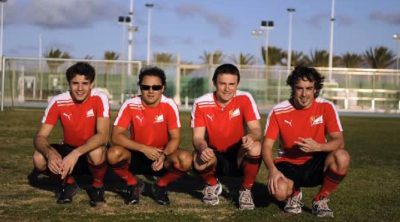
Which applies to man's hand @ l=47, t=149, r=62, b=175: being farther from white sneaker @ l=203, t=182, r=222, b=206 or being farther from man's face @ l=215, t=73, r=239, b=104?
man's face @ l=215, t=73, r=239, b=104

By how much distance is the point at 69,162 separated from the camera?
637cm

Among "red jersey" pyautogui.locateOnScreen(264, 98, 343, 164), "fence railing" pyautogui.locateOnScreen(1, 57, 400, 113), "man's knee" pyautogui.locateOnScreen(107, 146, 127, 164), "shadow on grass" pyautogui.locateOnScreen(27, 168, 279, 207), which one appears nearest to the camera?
"red jersey" pyautogui.locateOnScreen(264, 98, 343, 164)

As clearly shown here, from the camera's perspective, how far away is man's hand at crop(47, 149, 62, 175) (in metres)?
6.31

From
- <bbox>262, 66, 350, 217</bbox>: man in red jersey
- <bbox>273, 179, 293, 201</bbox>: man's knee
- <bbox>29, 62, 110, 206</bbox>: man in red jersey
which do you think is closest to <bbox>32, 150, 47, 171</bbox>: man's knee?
<bbox>29, 62, 110, 206</bbox>: man in red jersey

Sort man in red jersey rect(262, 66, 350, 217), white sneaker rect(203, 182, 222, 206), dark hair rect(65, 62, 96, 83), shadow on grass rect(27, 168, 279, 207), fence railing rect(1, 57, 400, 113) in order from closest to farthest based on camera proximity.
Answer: man in red jersey rect(262, 66, 350, 217) → dark hair rect(65, 62, 96, 83) → white sneaker rect(203, 182, 222, 206) → shadow on grass rect(27, 168, 279, 207) → fence railing rect(1, 57, 400, 113)

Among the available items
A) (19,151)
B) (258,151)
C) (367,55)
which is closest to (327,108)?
(258,151)

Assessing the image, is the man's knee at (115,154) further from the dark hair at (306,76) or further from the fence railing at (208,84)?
the fence railing at (208,84)

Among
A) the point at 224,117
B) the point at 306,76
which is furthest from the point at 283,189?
the point at 224,117

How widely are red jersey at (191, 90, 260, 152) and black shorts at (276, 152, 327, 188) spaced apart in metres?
0.74

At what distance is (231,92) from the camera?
22.2 feet

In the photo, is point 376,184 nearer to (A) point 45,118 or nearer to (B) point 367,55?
(A) point 45,118

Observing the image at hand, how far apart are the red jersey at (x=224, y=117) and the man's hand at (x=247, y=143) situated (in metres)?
0.54

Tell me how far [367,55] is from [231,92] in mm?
57921

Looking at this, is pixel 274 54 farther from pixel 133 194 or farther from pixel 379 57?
pixel 133 194
